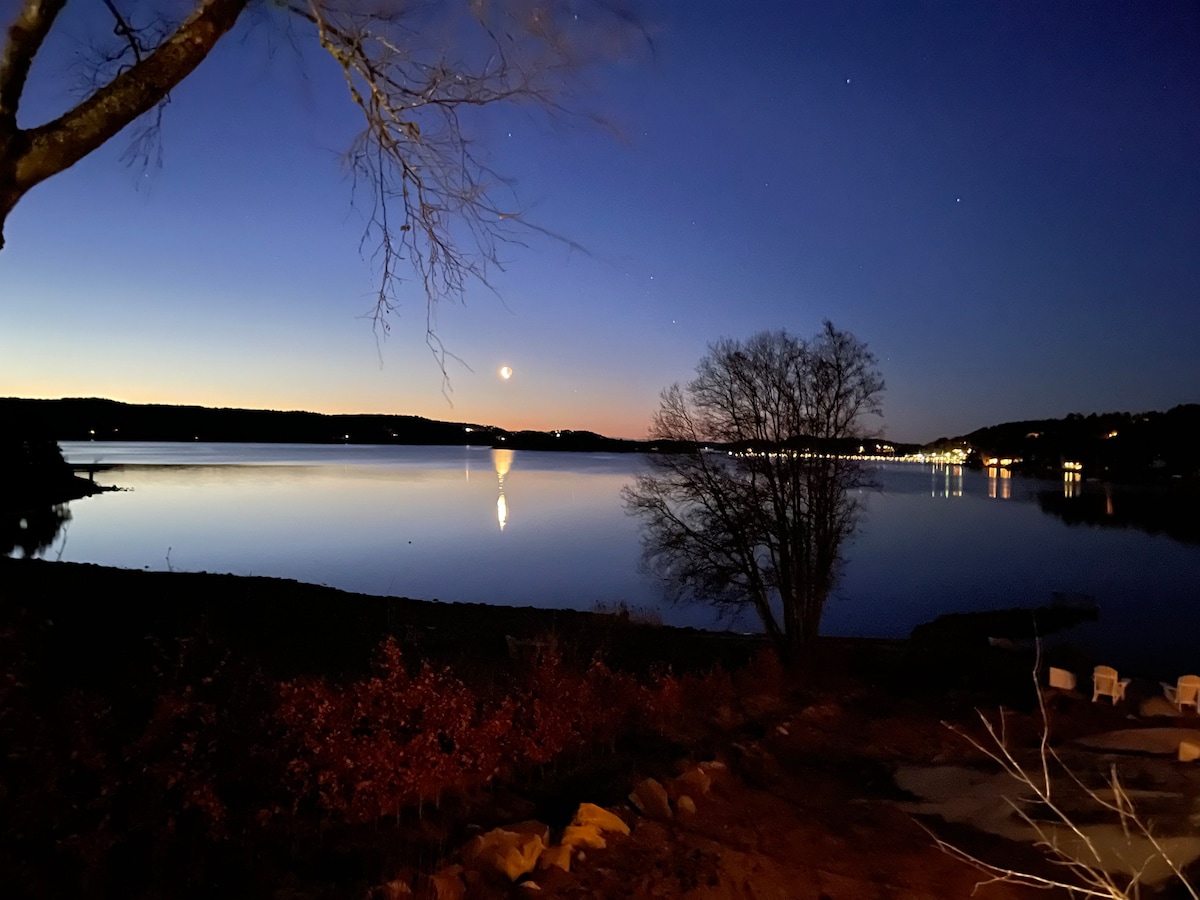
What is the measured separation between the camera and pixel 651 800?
625 cm

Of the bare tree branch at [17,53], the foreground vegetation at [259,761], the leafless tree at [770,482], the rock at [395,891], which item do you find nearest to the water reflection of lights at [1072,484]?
the leafless tree at [770,482]

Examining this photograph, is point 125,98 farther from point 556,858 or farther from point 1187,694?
point 1187,694

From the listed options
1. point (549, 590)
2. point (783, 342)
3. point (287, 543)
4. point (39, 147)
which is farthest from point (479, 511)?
point (39, 147)

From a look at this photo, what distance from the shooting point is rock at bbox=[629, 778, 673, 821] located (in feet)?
20.2

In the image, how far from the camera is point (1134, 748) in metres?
8.45

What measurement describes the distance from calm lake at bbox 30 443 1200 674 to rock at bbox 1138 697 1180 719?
17735 millimetres

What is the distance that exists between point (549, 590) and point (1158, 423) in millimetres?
166037

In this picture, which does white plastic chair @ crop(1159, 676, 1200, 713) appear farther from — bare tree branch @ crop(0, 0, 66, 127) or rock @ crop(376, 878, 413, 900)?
bare tree branch @ crop(0, 0, 66, 127)

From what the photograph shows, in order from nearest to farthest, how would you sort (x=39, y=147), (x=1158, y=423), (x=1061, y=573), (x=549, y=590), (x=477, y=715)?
(x=39, y=147) < (x=477, y=715) < (x=549, y=590) < (x=1061, y=573) < (x=1158, y=423)

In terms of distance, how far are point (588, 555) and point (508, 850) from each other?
41191 mm

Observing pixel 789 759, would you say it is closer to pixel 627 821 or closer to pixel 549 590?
pixel 627 821

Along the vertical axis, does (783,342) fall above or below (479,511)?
Answer: above

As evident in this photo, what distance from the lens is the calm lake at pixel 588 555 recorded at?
33.9 meters

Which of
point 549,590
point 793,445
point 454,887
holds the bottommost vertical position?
point 549,590
